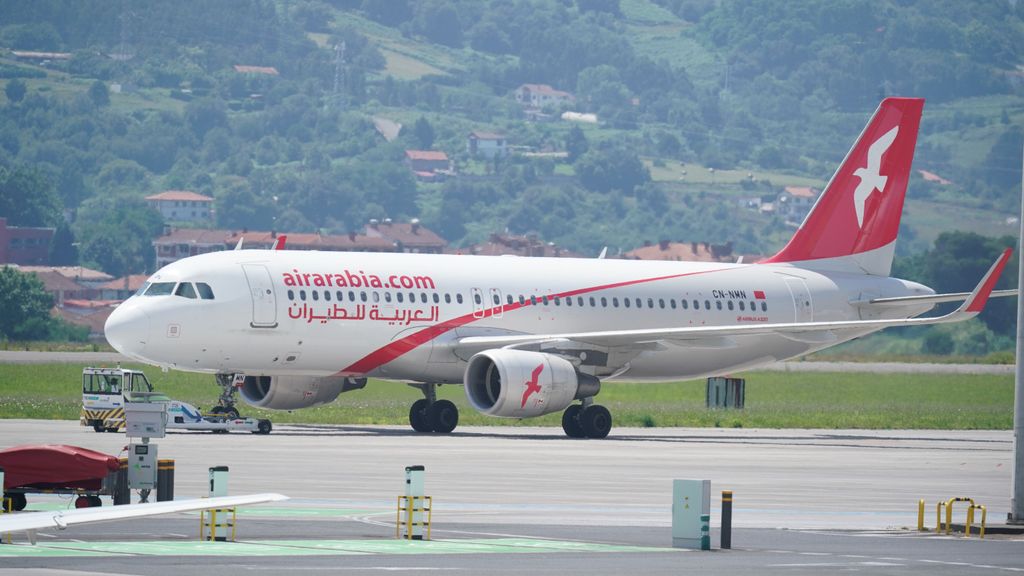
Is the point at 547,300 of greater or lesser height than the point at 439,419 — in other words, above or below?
above

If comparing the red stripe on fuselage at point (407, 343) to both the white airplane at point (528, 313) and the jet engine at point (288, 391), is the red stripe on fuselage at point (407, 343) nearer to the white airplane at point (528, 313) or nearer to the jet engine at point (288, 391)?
the white airplane at point (528, 313)

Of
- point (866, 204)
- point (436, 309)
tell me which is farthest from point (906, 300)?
point (436, 309)

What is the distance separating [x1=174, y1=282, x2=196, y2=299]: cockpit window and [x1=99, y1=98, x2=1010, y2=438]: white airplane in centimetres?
5

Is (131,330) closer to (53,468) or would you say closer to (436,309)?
(436,309)

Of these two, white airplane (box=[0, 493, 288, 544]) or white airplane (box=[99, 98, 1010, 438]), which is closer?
white airplane (box=[0, 493, 288, 544])

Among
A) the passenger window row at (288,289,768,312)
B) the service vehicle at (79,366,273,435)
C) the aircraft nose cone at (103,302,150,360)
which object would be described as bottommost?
the service vehicle at (79,366,273,435)

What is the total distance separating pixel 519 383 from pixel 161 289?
8.10 meters

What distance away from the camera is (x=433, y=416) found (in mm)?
45875

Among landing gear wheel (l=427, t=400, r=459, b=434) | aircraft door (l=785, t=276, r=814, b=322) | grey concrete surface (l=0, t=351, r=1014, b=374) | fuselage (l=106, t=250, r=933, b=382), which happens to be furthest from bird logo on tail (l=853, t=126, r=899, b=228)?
grey concrete surface (l=0, t=351, r=1014, b=374)

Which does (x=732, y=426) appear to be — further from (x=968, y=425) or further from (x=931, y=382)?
(x=931, y=382)

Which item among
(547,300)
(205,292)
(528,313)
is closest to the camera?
(205,292)

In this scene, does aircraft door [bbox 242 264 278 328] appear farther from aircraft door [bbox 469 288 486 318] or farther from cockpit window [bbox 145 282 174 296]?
aircraft door [bbox 469 288 486 318]

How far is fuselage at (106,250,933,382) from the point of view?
4194 cm

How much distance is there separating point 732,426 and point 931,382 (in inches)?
1159
